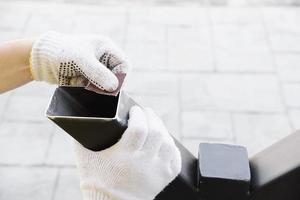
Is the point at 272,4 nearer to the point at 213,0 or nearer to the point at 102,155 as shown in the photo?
the point at 213,0

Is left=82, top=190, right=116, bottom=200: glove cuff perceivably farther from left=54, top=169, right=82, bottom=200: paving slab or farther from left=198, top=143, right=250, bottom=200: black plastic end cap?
left=54, top=169, right=82, bottom=200: paving slab

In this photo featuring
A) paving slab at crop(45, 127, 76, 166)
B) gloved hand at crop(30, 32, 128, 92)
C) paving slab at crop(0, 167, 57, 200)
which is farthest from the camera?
paving slab at crop(45, 127, 76, 166)

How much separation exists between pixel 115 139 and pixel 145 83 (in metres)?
1.83

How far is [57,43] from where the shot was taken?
1229mm

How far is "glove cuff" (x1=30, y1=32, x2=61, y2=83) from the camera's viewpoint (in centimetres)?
122

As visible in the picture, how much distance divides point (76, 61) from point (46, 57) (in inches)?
3.5

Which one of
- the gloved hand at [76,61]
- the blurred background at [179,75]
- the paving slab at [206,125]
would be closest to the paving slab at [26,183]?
the blurred background at [179,75]

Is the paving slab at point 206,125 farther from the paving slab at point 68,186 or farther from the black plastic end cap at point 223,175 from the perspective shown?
the black plastic end cap at point 223,175

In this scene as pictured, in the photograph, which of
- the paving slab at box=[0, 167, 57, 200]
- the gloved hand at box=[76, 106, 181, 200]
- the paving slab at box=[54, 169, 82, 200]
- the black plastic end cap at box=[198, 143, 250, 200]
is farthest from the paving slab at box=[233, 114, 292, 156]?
the gloved hand at box=[76, 106, 181, 200]

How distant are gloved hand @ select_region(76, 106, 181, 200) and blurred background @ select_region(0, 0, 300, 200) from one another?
3.85ft

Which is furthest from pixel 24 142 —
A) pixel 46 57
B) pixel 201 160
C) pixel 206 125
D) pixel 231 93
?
pixel 201 160

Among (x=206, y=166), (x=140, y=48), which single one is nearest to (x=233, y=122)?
(x=140, y=48)

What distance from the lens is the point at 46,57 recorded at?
1225 millimetres

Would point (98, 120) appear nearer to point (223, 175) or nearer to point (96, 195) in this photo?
point (96, 195)
